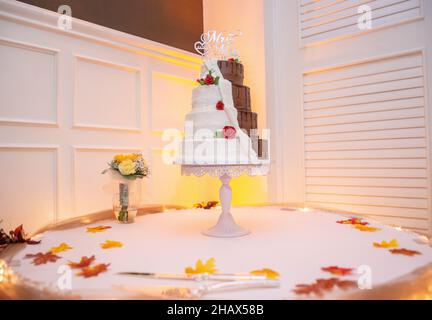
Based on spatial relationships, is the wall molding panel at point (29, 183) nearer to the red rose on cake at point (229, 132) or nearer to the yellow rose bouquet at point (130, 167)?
the yellow rose bouquet at point (130, 167)

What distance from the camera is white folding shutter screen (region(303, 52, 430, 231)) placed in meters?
2.49

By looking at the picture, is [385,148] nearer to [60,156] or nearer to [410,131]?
[410,131]

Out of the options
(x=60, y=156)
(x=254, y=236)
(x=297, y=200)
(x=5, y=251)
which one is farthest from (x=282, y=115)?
(x=5, y=251)

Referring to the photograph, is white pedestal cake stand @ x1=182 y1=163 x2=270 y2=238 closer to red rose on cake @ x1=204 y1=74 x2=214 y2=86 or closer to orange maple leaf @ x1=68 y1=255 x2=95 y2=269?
red rose on cake @ x1=204 y1=74 x2=214 y2=86

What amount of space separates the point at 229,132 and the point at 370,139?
1602 millimetres

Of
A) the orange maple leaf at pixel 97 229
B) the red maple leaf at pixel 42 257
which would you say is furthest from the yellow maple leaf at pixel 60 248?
the orange maple leaf at pixel 97 229

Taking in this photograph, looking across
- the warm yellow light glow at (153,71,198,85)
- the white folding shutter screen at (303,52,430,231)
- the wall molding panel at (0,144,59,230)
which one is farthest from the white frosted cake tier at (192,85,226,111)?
the white folding shutter screen at (303,52,430,231)

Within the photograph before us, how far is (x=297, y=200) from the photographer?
10.3 ft

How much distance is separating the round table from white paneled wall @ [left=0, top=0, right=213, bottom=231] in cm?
45

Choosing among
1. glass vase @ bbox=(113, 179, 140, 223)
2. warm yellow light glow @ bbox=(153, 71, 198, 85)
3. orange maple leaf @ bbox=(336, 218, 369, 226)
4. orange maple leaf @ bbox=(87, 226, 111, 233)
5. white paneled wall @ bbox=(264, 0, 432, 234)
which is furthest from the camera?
warm yellow light glow @ bbox=(153, 71, 198, 85)

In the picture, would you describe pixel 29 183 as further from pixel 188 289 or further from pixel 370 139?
pixel 370 139

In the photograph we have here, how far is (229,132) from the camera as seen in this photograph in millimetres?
1708

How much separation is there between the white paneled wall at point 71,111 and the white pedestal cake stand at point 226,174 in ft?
3.67
